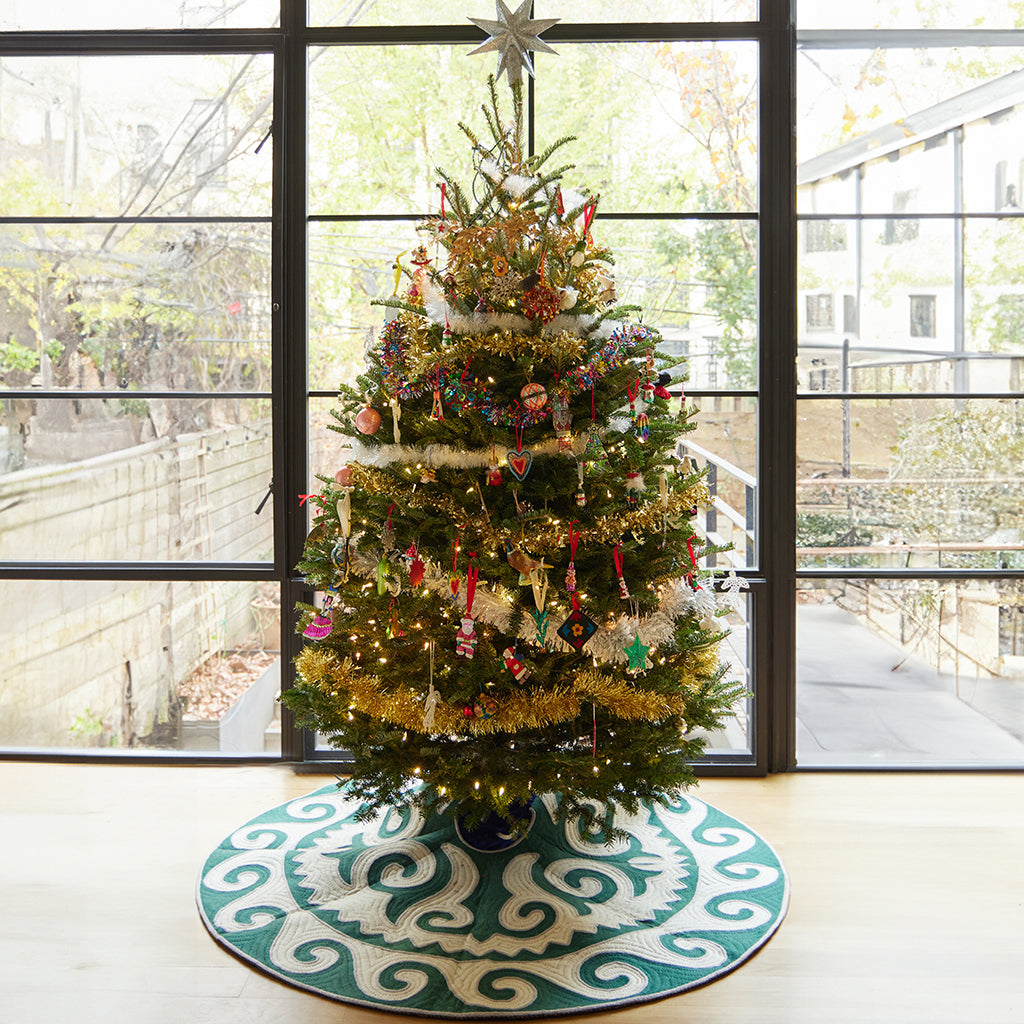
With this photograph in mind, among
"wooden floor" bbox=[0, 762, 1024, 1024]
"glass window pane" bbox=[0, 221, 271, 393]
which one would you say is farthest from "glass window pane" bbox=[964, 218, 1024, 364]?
"glass window pane" bbox=[0, 221, 271, 393]

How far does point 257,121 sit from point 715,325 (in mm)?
1494

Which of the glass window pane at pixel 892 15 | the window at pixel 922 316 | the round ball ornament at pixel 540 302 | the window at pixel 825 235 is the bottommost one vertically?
the round ball ornament at pixel 540 302

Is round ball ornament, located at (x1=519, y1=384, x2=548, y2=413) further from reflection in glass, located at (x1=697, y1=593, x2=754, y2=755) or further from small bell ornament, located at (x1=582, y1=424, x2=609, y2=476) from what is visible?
reflection in glass, located at (x1=697, y1=593, x2=754, y2=755)

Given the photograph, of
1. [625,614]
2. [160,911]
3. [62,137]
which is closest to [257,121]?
[62,137]

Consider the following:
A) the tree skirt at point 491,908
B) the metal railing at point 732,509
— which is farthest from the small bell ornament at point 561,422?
the metal railing at point 732,509

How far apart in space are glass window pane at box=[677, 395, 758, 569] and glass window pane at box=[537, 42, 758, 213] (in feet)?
2.35

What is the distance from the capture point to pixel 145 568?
288cm

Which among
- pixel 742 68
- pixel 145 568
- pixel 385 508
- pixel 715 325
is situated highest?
pixel 742 68

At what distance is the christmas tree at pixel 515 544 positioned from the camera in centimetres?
195

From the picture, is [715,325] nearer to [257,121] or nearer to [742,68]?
[742,68]

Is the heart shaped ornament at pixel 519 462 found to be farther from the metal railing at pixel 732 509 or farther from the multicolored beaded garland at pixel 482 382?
the metal railing at pixel 732 509

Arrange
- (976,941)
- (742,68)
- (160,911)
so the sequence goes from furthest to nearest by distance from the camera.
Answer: (742,68) < (160,911) < (976,941)

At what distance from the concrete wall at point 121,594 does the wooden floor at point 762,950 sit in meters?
0.19

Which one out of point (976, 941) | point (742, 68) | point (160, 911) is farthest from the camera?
point (742, 68)
